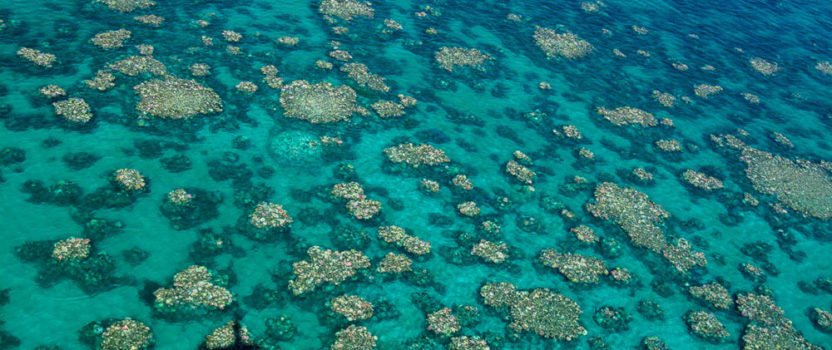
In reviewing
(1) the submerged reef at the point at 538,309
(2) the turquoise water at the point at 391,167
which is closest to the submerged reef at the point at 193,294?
(2) the turquoise water at the point at 391,167

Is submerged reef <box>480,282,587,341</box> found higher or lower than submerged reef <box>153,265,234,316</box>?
lower

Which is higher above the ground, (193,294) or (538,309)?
(193,294)

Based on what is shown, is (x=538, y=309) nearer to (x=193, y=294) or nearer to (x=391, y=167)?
(x=391, y=167)

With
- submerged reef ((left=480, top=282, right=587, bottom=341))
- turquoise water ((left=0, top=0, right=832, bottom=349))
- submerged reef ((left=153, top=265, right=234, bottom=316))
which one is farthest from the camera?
submerged reef ((left=480, top=282, right=587, bottom=341))

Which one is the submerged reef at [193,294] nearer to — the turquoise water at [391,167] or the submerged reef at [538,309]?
the turquoise water at [391,167]

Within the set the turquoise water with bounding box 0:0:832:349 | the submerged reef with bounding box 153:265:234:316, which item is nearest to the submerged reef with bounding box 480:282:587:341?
the turquoise water with bounding box 0:0:832:349

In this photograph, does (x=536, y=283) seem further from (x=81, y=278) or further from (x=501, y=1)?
(x=501, y=1)

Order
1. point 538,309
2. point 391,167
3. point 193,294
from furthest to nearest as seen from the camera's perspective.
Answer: point 391,167
point 538,309
point 193,294

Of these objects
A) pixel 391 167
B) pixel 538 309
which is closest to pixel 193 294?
pixel 391 167

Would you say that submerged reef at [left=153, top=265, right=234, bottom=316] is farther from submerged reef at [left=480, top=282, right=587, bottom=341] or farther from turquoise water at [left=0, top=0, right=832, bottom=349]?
submerged reef at [left=480, top=282, right=587, bottom=341]
